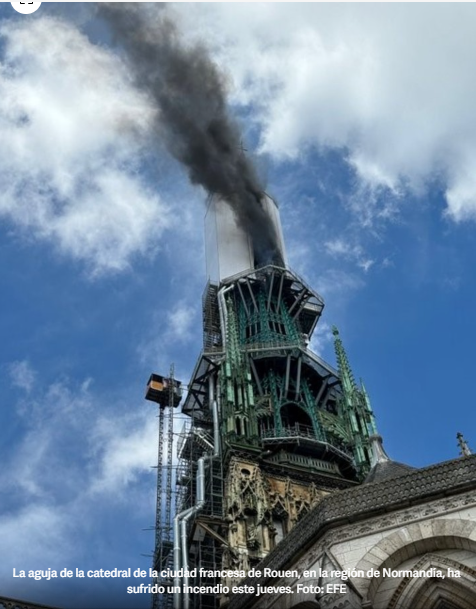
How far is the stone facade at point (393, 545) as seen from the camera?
18531 mm

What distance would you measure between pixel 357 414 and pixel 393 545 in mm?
31540

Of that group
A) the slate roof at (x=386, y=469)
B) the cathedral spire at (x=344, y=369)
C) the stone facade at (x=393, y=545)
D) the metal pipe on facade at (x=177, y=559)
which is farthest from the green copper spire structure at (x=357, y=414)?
the stone facade at (x=393, y=545)

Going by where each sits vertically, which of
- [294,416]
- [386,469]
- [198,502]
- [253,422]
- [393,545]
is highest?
[294,416]

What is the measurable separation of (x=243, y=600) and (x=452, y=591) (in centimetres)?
721

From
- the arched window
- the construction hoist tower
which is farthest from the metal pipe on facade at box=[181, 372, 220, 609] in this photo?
the arched window

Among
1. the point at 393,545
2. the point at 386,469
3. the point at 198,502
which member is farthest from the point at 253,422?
the point at 393,545

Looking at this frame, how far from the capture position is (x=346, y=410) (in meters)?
51.2

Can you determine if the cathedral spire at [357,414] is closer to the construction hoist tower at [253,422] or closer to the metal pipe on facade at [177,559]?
the construction hoist tower at [253,422]

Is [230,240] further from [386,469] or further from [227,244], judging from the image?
[386,469]

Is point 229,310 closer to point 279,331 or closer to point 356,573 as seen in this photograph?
point 279,331

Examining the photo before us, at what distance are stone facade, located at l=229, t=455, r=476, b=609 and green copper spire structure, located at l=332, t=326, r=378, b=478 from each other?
83.9ft

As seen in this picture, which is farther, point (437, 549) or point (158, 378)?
point (158, 378)

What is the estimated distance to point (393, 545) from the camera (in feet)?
63.5

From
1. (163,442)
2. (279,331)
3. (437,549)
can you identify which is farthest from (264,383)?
(437,549)
